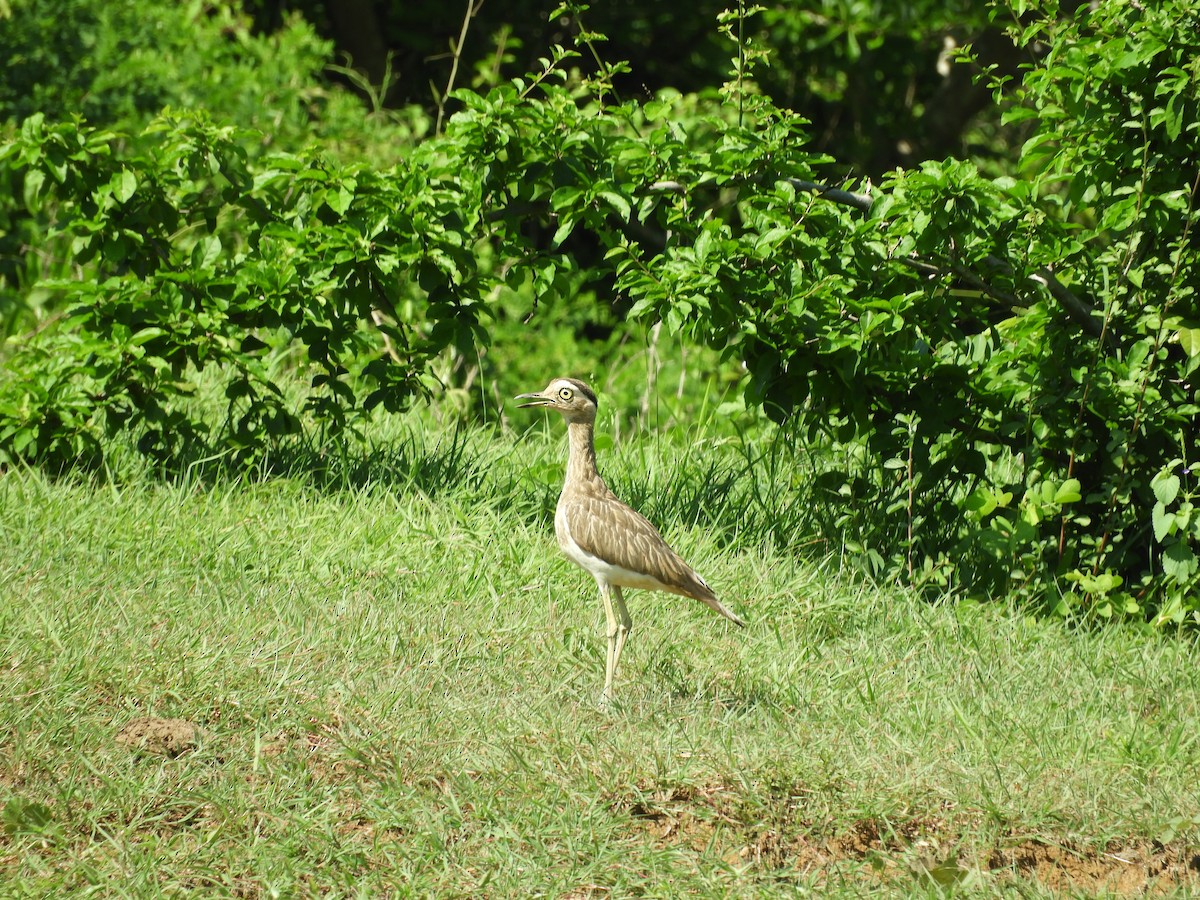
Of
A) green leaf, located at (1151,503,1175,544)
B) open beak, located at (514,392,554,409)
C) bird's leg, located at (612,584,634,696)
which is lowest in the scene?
bird's leg, located at (612,584,634,696)

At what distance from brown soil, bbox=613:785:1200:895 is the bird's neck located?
135cm

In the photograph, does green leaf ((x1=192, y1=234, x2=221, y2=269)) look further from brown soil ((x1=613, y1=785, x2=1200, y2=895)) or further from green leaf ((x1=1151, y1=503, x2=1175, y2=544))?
green leaf ((x1=1151, y1=503, x2=1175, y2=544))

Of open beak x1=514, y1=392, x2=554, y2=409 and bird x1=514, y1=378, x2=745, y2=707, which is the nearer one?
bird x1=514, y1=378, x2=745, y2=707

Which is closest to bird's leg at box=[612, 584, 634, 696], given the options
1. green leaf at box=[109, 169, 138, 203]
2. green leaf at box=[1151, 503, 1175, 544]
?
green leaf at box=[1151, 503, 1175, 544]

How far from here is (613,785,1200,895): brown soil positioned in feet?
13.9

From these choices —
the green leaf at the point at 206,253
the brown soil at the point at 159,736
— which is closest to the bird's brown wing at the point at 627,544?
the brown soil at the point at 159,736

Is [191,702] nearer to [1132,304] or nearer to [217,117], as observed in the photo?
[1132,304]

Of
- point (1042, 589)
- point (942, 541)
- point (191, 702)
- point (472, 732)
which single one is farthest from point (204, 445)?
point (1042, 589)

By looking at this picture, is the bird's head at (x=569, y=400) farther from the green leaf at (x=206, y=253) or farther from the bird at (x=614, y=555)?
the green leaf at (x=206, y=253)

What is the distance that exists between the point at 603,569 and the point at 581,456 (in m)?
0.56

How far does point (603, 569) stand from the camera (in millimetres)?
5031

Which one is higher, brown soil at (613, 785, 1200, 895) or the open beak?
the open beak

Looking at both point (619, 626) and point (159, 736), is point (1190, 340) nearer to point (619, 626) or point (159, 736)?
point (619, 626)

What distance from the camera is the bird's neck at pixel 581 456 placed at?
542cm
